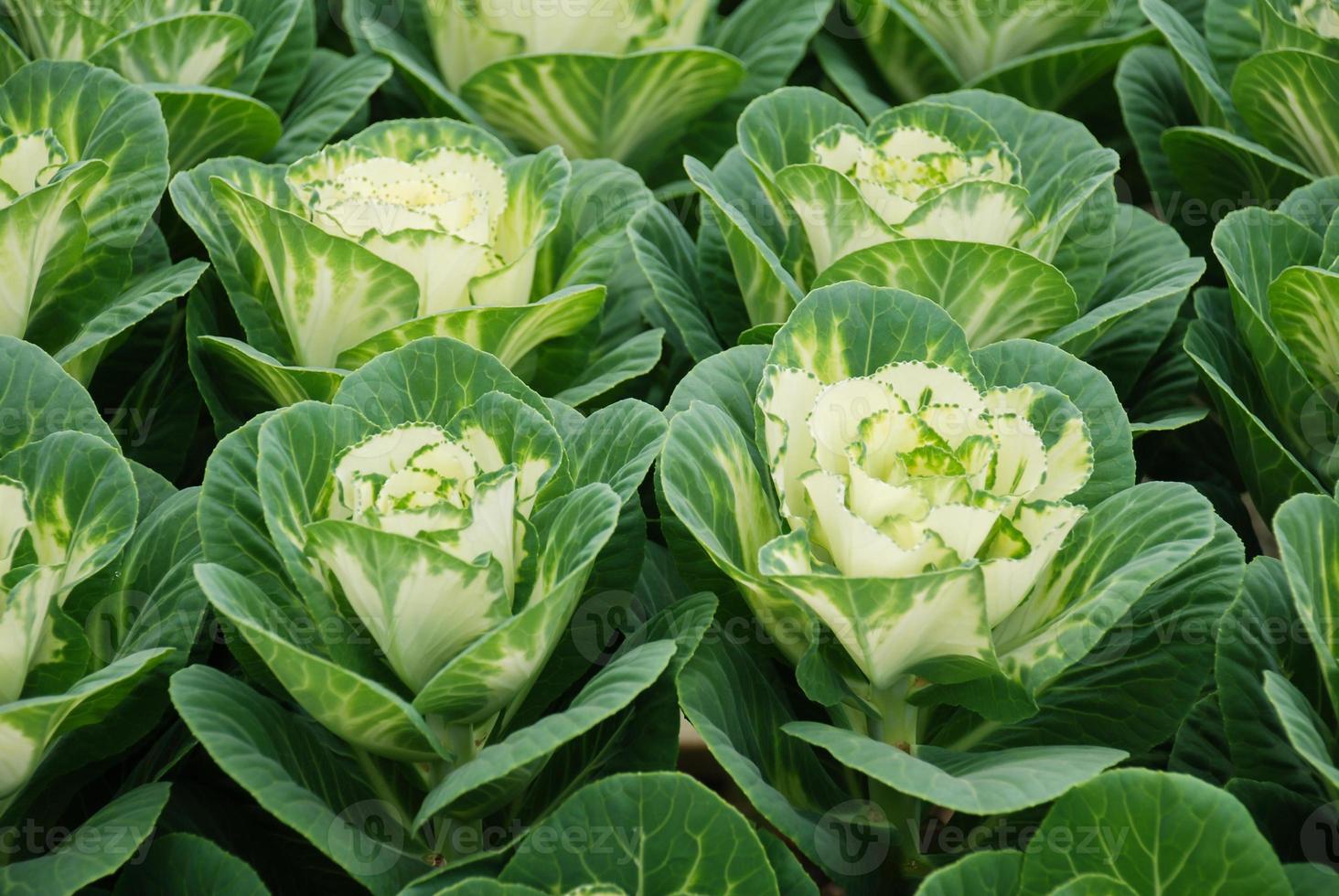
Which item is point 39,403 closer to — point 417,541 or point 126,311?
point 126,311

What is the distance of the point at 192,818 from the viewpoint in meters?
1.13

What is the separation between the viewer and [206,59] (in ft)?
5.35

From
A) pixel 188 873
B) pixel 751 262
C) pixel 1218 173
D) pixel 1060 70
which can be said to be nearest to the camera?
pixel 188 873

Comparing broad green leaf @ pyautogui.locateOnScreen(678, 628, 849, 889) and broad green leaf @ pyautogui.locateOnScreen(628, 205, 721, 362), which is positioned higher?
broad green leaf @ pyautogui.locateOnScreen(628, 205, 721, 362)

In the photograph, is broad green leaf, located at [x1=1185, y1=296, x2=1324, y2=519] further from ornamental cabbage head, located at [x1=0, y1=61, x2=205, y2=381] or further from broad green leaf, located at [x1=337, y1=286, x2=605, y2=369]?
ornamental cabbage head, located at [x1=0, y1=61, x2=205, y2=381]

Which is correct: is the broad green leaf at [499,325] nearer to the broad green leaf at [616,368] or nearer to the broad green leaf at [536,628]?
the broad green leaf at [616,368]

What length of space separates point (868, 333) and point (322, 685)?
1.71 ft

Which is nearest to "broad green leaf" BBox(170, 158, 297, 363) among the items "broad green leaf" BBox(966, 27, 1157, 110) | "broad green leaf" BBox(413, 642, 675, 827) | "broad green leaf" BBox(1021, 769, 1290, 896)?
"broad green leaf" BBox(413, 642, 675, 827)

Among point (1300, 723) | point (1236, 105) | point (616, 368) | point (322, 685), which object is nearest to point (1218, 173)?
point (1236, 105)

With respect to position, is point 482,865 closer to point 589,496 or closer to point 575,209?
point 589,496

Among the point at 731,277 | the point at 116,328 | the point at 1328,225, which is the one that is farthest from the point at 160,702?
the point at 1328,225

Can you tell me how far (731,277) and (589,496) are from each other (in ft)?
1.83

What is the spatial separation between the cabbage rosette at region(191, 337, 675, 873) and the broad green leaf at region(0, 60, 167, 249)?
17.6 inches

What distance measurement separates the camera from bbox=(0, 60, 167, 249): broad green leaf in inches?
54.7
